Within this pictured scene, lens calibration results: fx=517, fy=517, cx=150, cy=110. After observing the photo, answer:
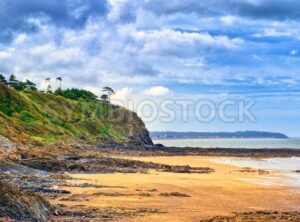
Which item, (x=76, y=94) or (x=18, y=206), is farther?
(x=76, y=94)

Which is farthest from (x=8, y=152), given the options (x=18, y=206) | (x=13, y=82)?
(x=13, y=82)

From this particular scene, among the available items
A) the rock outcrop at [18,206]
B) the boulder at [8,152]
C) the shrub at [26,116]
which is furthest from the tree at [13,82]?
the rock outcrop at [18,206]

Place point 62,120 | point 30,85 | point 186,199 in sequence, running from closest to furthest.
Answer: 1. point 186,199
2. point 62,120
3. point 30,85

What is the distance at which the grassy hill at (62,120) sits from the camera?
63.9 metres

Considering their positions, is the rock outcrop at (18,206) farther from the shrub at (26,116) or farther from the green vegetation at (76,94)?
the green vegetation at (76,94)

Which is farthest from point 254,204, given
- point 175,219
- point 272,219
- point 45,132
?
point 45,132

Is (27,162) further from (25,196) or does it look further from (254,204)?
(25,196)

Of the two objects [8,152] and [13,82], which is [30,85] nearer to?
[13,82]

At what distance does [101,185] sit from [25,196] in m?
9.96

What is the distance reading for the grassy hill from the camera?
63.9m

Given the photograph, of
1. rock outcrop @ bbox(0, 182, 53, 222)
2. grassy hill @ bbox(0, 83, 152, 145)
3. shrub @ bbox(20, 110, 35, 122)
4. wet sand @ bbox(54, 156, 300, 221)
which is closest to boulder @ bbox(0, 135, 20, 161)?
wet sand @ bbox(54, 156, 300, 221)

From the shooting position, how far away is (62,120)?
9744 cm

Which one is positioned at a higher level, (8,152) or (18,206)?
(8,152)

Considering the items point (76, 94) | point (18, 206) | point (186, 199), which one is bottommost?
point (186, 199)
